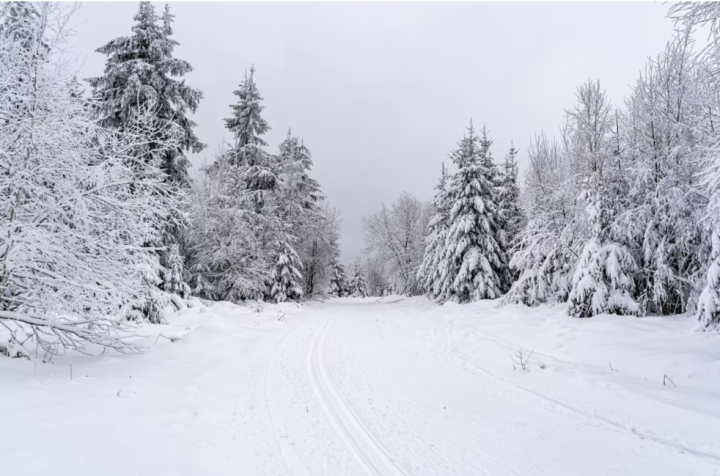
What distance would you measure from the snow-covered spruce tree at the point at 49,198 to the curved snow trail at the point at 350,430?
399cm

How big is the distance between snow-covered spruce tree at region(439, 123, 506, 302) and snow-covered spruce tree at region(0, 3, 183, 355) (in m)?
17.9

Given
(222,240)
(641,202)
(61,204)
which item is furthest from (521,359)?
(222,240)

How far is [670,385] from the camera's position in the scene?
6.28 meters

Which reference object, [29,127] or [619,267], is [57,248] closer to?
[29,127]

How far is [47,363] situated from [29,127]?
4199 mm

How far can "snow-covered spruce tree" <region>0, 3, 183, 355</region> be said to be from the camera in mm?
5477

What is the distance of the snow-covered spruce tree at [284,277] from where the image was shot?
2311 centimetres

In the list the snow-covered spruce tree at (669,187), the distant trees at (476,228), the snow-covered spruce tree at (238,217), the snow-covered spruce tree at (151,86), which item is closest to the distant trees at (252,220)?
the snow-covered spruce tree at (238,217)

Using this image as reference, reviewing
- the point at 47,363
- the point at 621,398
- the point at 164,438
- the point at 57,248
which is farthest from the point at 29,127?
the point at 621,398

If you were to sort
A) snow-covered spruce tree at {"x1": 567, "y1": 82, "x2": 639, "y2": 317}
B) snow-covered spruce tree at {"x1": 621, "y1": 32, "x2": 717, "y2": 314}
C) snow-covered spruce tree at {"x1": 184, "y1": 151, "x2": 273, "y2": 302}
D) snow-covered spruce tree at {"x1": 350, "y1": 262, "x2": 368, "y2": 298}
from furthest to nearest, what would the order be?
snow-covered spruce tree at {"x1": 350, "y1": 262, "x2": 368, "y2": 298} → snow-covered spruce tree at {"x1": 184, "y1": 151, "x2": 273, "y2": 302} → snow-covered spruce tree at {"x1": 567, "y1": 82, "x2": 639, "y2": 317} → snow-covered spruce tree at {"x1": 621, "y1": 32, "x2": 717, "y2": 314}

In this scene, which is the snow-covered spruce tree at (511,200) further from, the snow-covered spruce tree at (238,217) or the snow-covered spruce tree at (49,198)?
the snow-covered spruce tree at (49,198)

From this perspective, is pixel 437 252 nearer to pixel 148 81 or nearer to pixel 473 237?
pixel 473 237

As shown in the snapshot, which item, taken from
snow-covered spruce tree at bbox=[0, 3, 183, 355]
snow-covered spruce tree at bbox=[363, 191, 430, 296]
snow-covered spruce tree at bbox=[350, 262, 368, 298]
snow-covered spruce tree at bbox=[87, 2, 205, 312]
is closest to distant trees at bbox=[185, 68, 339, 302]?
snow-covered spruce tree at bbox=[87, 2, 205, 312]

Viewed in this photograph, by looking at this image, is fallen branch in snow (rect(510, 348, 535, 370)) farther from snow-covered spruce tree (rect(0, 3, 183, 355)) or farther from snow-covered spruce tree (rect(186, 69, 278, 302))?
snow-covered spruce tree (rect(186, 69, 278, 302))
